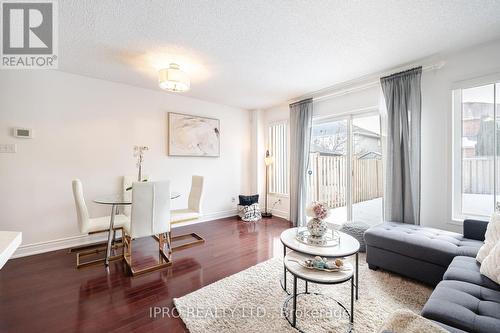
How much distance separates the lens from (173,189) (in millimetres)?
3943

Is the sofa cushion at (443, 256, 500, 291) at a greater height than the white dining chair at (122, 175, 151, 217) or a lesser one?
lesser

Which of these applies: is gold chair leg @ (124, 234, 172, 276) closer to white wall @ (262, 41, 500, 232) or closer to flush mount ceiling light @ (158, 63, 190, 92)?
flush mount ceiling light @ (158, 63, 190, 92)

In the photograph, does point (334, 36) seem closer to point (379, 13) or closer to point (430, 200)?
point (379, 13)

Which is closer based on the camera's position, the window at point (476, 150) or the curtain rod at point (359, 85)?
the window at point (476, 150)

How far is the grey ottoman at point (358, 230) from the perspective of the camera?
282cm

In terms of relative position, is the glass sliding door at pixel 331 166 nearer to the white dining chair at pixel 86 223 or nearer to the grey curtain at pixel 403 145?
the grey curtain at pixel 403 145

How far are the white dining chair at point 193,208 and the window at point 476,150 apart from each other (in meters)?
3.39

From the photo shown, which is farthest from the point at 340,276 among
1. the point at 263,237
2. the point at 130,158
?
the point at 130,158

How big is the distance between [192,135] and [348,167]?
9.77 feet

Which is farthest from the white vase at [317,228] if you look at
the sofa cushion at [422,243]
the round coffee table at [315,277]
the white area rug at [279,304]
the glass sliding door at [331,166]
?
the glass sliding door at [331,166]

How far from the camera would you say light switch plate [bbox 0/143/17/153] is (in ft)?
8.63

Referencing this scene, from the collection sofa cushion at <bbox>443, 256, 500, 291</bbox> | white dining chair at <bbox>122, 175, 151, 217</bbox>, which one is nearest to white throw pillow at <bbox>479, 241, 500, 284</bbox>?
sofa cushion at <bbox>443, 256, 500, 291</bbox>

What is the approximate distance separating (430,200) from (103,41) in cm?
430

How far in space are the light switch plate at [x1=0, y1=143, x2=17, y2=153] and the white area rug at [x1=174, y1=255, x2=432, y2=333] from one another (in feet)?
9.62
